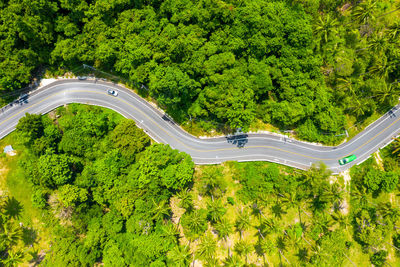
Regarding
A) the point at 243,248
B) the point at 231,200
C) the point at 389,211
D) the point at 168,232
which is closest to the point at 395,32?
the point at 389,211

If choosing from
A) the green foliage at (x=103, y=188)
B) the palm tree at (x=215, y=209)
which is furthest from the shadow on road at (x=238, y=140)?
the palm tree at (x=215, y=209)

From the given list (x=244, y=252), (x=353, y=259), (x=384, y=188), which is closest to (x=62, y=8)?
(x=244, y=252)

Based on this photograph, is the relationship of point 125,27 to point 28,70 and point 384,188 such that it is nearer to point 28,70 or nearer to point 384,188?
point 28,70

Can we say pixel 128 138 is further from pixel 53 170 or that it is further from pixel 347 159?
pixel 347 159

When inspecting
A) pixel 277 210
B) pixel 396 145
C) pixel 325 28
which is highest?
pixel 325 28

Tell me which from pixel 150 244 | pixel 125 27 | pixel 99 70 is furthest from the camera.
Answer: pixel 99 70

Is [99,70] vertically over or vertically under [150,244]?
over
